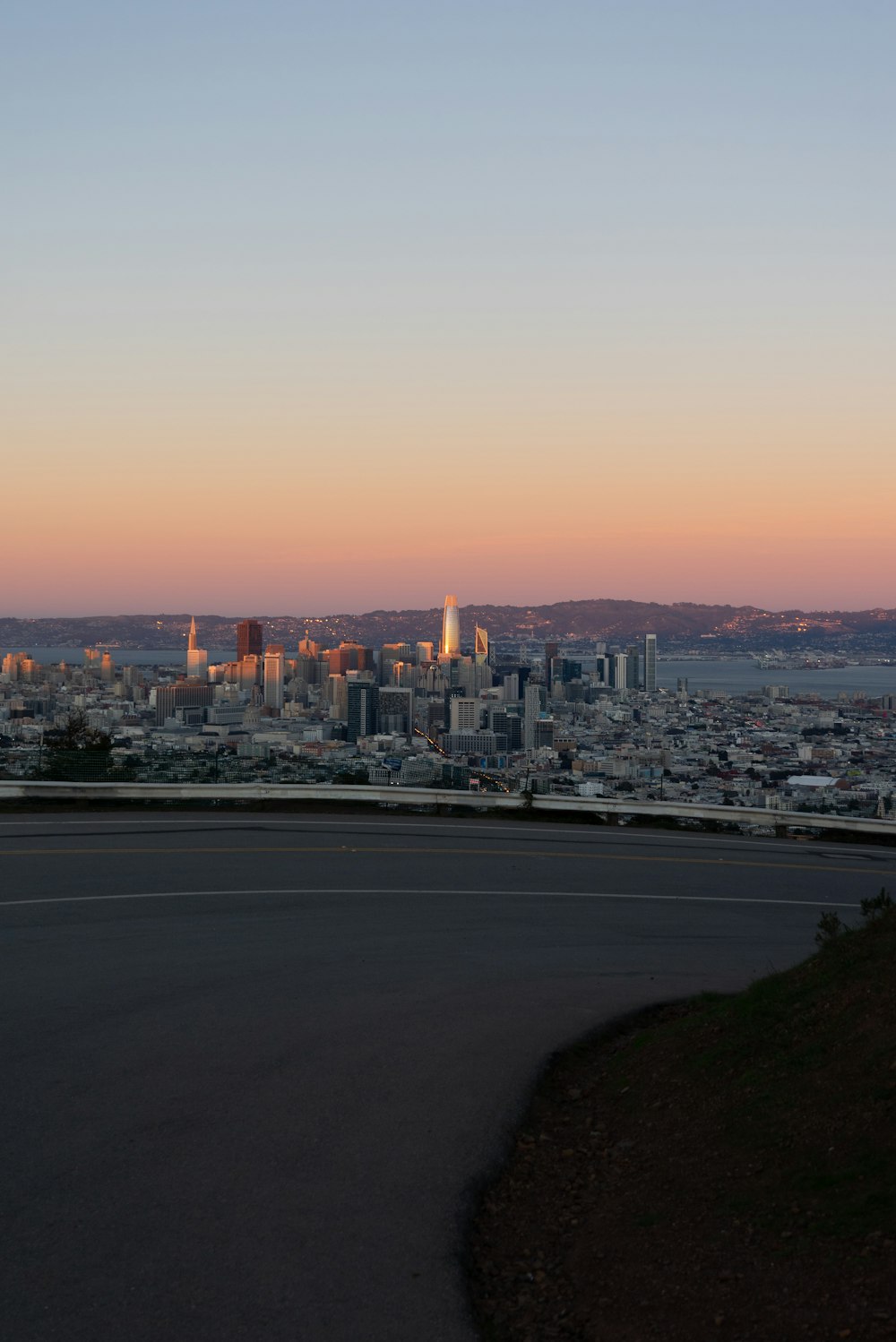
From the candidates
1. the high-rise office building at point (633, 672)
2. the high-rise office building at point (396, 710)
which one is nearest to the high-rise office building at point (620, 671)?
the high-rise office building at point (633, 672)

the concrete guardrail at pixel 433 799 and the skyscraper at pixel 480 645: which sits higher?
the skyscraper at pixel 480 645

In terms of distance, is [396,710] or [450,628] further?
[450,628]

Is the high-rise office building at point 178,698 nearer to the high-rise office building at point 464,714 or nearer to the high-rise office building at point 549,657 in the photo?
→ the high-rise office building at point 464,714

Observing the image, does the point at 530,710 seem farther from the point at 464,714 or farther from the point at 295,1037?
the point at 295,1037

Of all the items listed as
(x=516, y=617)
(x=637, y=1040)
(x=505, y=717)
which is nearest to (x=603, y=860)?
(x=637, y=1040)

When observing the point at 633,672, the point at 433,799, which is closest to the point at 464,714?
the point at 433,799

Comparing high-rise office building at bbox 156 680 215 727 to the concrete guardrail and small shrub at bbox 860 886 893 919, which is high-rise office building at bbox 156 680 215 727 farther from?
small shrub at bbox 860 886 893 919
